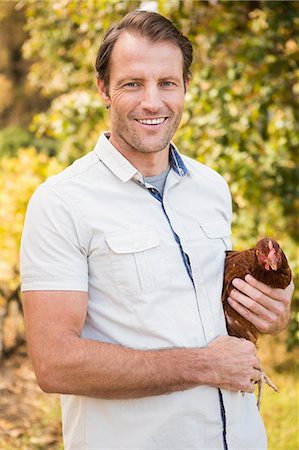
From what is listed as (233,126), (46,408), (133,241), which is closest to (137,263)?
(133,241)

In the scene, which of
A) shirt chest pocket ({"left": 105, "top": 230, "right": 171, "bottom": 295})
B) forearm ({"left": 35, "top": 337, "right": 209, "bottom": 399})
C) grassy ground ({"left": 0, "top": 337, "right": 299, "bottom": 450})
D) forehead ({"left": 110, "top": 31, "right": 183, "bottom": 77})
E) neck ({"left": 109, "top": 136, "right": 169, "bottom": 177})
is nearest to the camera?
forearm ({"left": 35, "top": 337, "right": 209, "bottom": 399})

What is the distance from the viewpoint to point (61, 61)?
7234mm

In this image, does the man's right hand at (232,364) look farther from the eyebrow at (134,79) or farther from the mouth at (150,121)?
the eyebrow at (134,79)

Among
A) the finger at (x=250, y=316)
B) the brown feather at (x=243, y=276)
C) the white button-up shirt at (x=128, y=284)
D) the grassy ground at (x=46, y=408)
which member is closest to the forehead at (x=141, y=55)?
the white button-up shirt at (x=128, y=284)

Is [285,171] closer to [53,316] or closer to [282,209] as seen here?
[282,209]

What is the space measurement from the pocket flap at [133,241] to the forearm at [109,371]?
27cm

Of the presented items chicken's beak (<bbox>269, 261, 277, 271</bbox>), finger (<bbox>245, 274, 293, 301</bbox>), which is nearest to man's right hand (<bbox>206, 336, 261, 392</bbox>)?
finger (<bbox>245, 274, 293, 301</bbox>)

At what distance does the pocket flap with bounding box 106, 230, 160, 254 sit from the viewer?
6.12 ft

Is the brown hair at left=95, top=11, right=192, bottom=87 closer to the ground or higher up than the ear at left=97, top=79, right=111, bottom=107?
higher up

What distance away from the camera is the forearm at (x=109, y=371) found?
1730 mm

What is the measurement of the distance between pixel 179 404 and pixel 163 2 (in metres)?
3.02

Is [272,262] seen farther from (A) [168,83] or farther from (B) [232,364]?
(A) [168,83]

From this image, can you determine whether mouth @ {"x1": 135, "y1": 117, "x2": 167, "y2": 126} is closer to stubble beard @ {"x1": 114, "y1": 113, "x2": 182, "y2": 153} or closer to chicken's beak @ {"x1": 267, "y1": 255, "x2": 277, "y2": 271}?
stubble beard @ {"x1": 114, "y1": 113, "x2": 182, "y2": 153}

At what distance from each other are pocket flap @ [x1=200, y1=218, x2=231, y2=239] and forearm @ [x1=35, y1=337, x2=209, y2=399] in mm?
452
